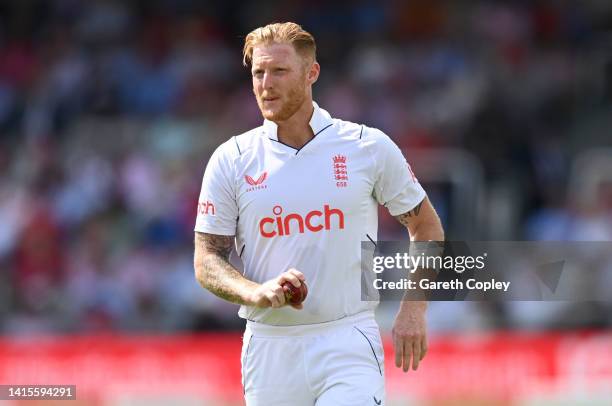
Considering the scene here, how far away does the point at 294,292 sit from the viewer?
5352 millimetres

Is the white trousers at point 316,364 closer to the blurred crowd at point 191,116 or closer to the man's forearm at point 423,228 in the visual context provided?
the man's forearm at point 423,228

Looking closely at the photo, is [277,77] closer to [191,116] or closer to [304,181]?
[304,181]

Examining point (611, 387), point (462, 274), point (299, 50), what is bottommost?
point (611, 387)

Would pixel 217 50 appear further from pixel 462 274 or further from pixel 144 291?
pixel 462 274

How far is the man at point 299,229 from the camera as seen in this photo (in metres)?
5.82

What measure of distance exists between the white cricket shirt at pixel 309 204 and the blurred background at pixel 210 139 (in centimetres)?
550

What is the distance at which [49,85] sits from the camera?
15.4m

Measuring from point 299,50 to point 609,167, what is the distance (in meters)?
8.31

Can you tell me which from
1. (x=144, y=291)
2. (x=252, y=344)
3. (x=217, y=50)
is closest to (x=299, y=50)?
(x=252, y=344)

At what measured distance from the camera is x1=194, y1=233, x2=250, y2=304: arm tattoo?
5.71 metres

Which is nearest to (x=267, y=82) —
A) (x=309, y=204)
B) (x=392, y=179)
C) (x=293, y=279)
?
(x=309, y=204)

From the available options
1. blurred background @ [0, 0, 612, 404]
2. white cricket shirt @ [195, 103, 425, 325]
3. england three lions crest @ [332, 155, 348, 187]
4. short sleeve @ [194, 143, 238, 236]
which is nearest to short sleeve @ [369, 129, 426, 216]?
white cricket shirt @ [195, 103, 425, 325]

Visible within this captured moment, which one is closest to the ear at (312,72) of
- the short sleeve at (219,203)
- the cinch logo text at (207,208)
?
the short sleeve at (219,203)

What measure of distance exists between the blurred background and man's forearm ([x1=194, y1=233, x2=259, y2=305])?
5.46 m
